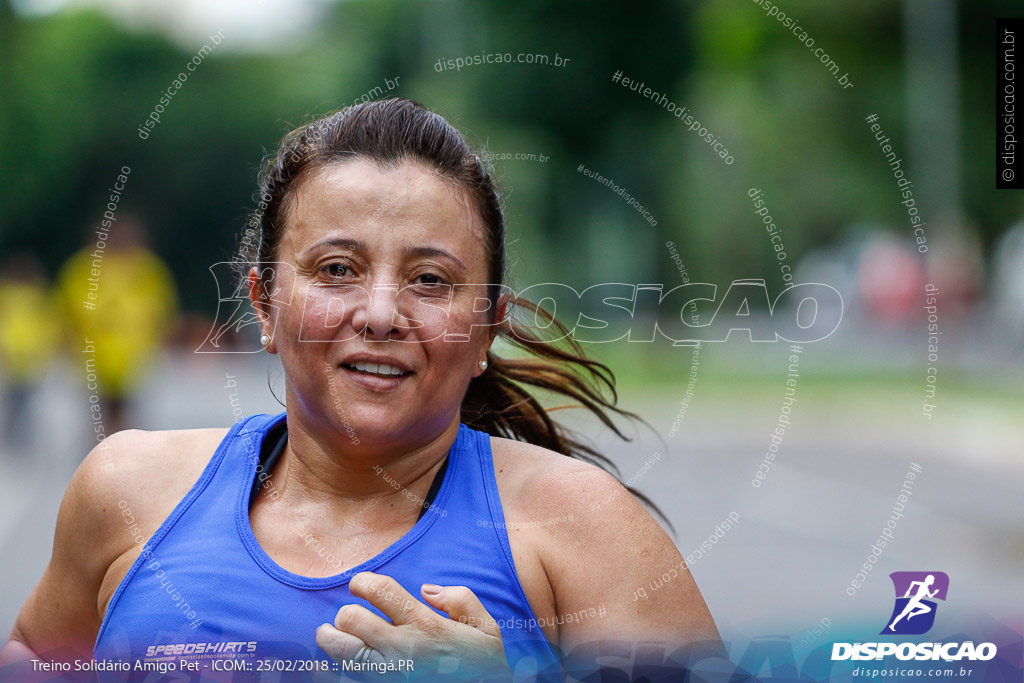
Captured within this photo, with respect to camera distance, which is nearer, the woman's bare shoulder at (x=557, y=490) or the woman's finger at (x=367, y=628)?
A: the woman's finger at (x=367, y=628)

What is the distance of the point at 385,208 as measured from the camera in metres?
1.78

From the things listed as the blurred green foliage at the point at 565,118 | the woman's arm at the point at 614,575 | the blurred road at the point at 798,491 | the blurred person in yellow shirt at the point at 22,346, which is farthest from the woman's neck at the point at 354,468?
the blurred person in yellow shirt at the point at 22,346

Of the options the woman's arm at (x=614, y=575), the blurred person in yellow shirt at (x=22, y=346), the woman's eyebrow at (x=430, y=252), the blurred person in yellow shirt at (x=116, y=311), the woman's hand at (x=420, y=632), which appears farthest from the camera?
the blurred person in yellow shirt at (x=22, y=346)

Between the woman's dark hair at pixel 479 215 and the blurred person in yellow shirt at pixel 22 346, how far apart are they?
8535mm

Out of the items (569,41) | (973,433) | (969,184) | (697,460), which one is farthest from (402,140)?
(969,184)

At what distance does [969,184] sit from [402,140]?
21608 mm

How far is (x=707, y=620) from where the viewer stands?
1.71 metres

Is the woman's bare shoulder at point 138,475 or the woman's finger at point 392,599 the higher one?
the woman's bare shoulder at point 138,475

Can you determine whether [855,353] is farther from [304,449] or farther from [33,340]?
[304,449]

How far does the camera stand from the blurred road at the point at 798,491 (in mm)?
5566

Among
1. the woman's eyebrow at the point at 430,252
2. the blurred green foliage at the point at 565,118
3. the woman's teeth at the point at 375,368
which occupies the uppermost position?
the blurred green foliage at the point at 565,118

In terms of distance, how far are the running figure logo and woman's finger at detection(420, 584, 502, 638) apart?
0.64 metres

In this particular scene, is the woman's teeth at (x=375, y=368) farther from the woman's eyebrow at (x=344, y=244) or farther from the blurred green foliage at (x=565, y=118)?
the blurred green foliage at (x=565, y=118)

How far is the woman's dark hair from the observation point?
1.85 metres
